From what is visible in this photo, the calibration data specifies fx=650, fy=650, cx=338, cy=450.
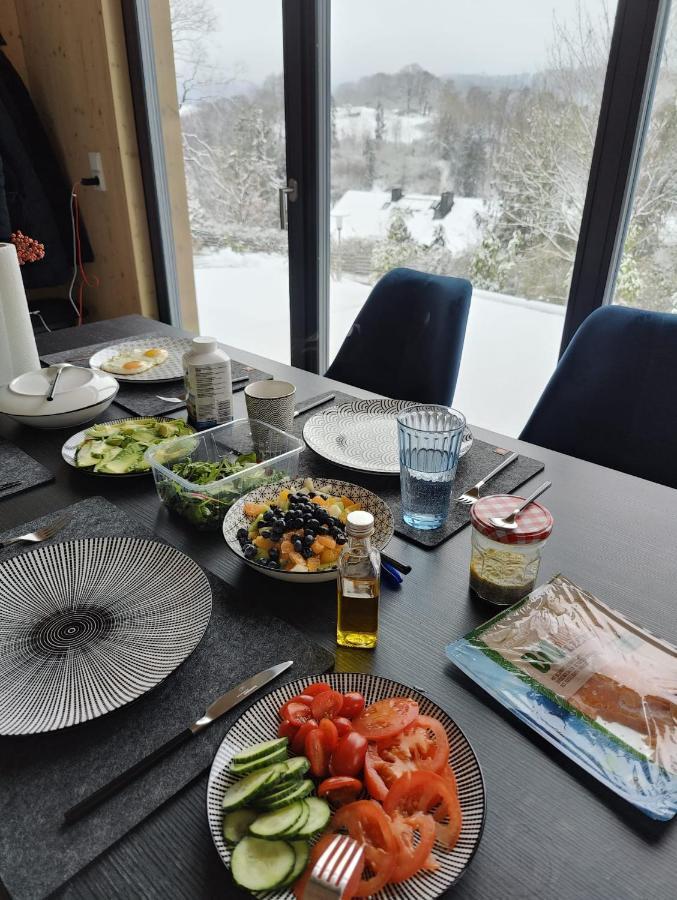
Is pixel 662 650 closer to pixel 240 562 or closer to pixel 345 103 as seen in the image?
pixel 240 562

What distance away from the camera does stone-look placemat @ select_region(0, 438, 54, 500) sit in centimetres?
107

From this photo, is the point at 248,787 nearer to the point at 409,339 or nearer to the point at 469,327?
the point at 409,339

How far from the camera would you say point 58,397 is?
124 centimetres

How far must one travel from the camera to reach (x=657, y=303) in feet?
5.98

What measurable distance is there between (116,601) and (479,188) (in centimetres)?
182

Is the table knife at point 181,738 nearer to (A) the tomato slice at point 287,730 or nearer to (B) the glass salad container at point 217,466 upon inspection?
(A) the tomato slice at point 287,730

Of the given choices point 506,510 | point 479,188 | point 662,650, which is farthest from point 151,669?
point 479,188

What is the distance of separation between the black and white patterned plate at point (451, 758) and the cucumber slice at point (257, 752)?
0.7 inches

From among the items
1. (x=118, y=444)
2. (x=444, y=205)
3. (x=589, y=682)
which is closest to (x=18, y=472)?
(x=118, y=444)

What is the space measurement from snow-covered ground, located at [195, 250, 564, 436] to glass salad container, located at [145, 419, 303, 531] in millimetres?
1007

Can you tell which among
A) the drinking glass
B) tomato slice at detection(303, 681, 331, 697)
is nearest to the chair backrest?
the drinking glass

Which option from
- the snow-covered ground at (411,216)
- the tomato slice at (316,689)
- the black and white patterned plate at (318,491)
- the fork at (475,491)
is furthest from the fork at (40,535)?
the snow-covered ground at (411,216)

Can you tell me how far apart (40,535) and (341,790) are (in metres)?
0.60

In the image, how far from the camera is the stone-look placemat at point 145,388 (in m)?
1.36
